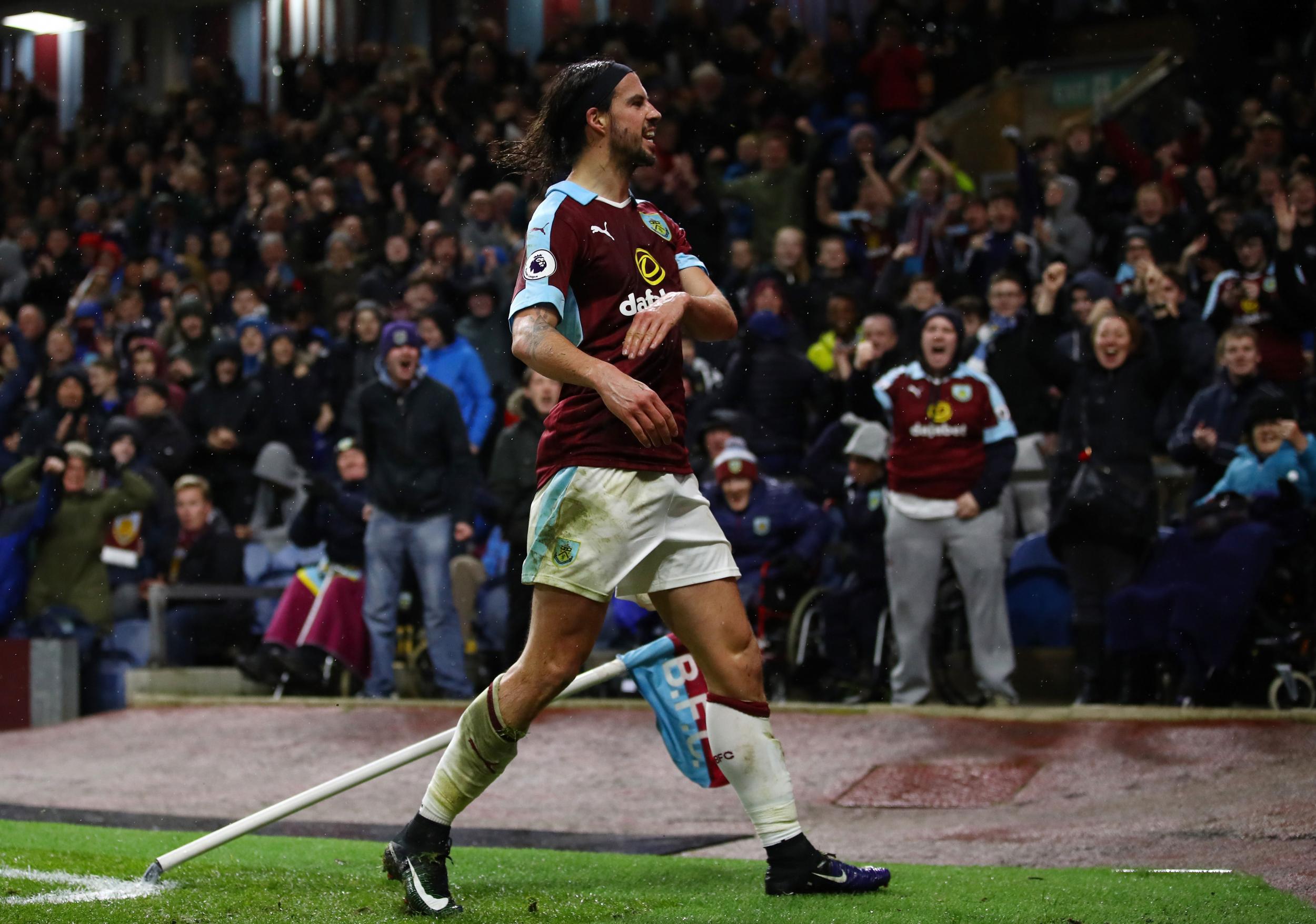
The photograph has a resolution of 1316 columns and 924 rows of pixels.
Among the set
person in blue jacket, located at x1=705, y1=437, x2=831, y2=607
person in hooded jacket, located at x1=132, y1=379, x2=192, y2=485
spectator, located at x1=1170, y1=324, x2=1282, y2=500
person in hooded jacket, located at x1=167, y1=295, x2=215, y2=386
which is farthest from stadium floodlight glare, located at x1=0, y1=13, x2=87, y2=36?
spectator, located at x1=1170, y1=324, x2=1282, y2=500

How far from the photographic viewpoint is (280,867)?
5.62 metres

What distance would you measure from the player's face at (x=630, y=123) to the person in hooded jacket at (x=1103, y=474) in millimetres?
5122

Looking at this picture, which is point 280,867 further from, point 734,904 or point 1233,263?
point 1233,263

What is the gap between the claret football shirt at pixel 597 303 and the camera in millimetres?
4652

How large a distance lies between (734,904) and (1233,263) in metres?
7.53

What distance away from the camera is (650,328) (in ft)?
15.1

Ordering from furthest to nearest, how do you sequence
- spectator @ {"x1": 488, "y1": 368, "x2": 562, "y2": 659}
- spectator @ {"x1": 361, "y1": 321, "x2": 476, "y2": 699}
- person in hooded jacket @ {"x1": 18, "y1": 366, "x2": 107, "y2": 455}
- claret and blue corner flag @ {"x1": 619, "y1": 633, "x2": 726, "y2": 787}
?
person in hooded jacket @ {"x1": 18, "y1": 366, "x2": 107, "y2": 455}
spectator @ {"x1": 361, "y1": 321, "x2": 476, "y2": 699}
spectator @ {"x1": 488, "y1": 368, "x2": 562, "y2": 659}
claret and blue corner flag @ {"x1": 619, "y1": 633, "x2": 726, "y2": 787}

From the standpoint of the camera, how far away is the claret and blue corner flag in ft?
16.3

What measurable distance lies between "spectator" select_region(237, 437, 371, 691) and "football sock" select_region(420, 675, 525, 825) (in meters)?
6.86

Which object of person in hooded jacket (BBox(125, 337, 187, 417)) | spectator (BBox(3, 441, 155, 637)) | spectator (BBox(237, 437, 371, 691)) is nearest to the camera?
spectator (BBox(237, 437, 371, 691))

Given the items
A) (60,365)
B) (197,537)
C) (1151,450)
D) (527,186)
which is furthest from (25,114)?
(1151,450)

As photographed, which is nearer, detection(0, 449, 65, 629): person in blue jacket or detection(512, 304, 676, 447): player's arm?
detection(512, 304, 676, 447): player's arm

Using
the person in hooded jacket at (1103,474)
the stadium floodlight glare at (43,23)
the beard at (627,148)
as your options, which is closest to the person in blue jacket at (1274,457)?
the person in hooded jacket at (1103,474)

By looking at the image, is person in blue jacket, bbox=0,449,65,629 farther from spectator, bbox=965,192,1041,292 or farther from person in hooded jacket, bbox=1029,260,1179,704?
person in hooded jacket, bbox=1029,260,1179,704
